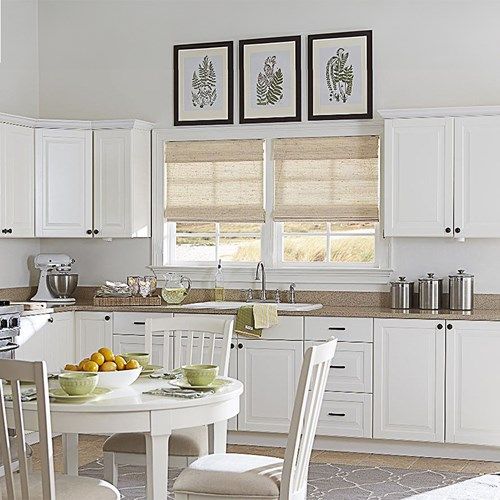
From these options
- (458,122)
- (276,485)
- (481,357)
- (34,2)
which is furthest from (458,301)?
(34,2)

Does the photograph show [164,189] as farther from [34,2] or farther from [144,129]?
[34,2]

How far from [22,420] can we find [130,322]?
324cm

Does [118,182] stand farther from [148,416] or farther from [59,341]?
[148,416]

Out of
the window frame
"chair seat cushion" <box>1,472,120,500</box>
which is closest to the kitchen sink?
the window frame

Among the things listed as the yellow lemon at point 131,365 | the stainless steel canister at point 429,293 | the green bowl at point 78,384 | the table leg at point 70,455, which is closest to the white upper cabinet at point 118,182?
the stainless steel canister at point 429,293

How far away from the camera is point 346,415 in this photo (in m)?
5.95

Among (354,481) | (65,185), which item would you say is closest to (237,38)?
(65,185)

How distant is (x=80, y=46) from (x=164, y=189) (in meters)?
1.24

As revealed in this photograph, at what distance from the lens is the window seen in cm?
646

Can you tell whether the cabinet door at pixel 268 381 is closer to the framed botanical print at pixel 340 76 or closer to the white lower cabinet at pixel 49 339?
the white lower cabinet at pixel 49 339

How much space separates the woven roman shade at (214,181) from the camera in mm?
6680

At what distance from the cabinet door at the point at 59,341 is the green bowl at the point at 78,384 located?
2732mm

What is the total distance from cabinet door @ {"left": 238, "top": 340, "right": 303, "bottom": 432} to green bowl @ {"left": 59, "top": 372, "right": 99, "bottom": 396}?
2.62 metres

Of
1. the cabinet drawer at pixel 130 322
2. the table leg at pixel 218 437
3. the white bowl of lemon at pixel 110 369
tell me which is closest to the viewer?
the white bowl of lemon at pixel 110 369
